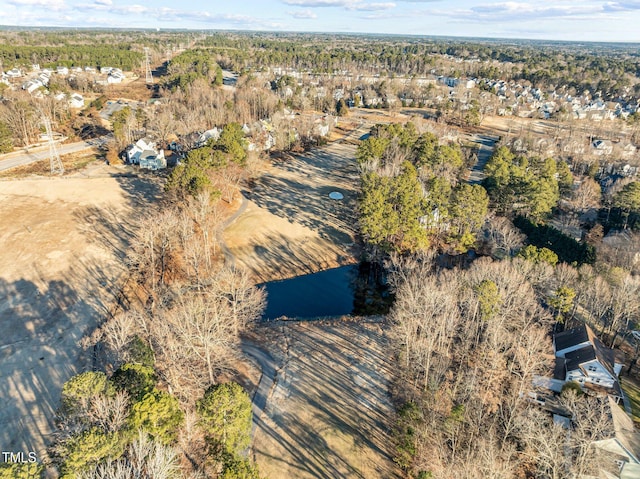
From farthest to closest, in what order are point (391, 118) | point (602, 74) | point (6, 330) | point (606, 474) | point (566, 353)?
point (602, 74) → point (391, 118) → point (6, 330) → point (566, 353) → point (606, 474)

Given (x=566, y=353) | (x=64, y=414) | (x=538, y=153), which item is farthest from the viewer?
(x=538, y=153)

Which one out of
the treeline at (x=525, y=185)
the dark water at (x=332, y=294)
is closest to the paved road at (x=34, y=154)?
the dark water at (x=332, y=294)

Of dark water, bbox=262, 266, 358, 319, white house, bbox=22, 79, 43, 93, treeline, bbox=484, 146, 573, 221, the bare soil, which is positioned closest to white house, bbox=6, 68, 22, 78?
white house, bbox=22, 79, 43, 93

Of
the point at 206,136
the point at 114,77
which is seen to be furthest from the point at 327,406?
the point at 114,77

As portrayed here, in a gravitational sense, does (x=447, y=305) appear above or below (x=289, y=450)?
above

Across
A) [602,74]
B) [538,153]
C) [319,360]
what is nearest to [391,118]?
[538,153]

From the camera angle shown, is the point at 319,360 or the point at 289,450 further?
the point at 319,360

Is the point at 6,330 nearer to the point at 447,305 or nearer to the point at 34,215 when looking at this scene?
the point at 34,215
